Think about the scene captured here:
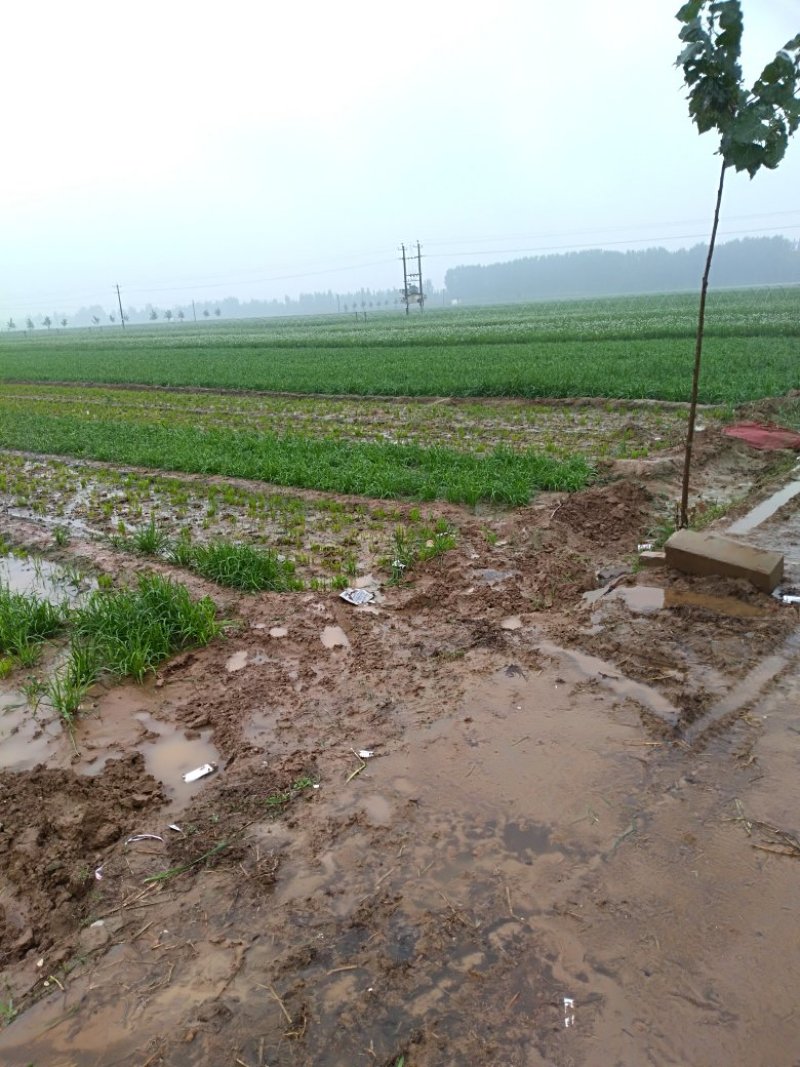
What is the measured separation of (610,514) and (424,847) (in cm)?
576

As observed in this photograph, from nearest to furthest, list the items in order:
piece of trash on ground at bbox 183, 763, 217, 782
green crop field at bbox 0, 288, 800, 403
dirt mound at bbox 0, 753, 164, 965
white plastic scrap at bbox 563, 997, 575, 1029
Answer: white plastic scrap at bbox 563, 997, 575, 1029 < dirt mound at bbox 0, 753, 164, 965 < piece of trash on ground at bbox 183, 763, 217, 782 < green crop field at bbox 0, 288, 800, 403

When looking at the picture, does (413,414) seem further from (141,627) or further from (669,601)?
(141,627)

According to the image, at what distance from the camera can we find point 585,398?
52.3ft

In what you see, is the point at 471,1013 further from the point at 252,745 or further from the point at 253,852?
the point at 252,745

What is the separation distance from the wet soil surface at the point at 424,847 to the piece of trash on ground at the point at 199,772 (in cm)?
5

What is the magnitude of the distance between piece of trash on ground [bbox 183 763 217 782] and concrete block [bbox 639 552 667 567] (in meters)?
4.50

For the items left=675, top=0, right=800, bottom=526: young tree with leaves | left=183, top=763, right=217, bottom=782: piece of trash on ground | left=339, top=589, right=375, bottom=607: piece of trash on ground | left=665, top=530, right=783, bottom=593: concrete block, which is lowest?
left=183, top=763, right=217, bottom=782: piece of trash on ground

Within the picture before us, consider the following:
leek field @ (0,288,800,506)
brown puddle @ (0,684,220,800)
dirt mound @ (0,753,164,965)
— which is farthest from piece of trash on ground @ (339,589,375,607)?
leek field @ (0,288,800,506)

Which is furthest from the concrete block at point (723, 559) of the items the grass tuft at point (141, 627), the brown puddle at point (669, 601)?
the grass tuft at point (141, 627)

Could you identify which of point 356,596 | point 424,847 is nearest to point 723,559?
point 356,596

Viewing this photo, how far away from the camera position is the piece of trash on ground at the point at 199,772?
4246mm

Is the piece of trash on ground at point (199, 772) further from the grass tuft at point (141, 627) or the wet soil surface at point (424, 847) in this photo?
the grass tuft at point (141, 627)

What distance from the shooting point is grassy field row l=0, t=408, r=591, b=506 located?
9.49 m

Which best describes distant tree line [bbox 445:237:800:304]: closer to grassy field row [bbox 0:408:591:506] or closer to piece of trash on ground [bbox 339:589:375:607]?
grassy field row [bbox 0:408:591:506]
